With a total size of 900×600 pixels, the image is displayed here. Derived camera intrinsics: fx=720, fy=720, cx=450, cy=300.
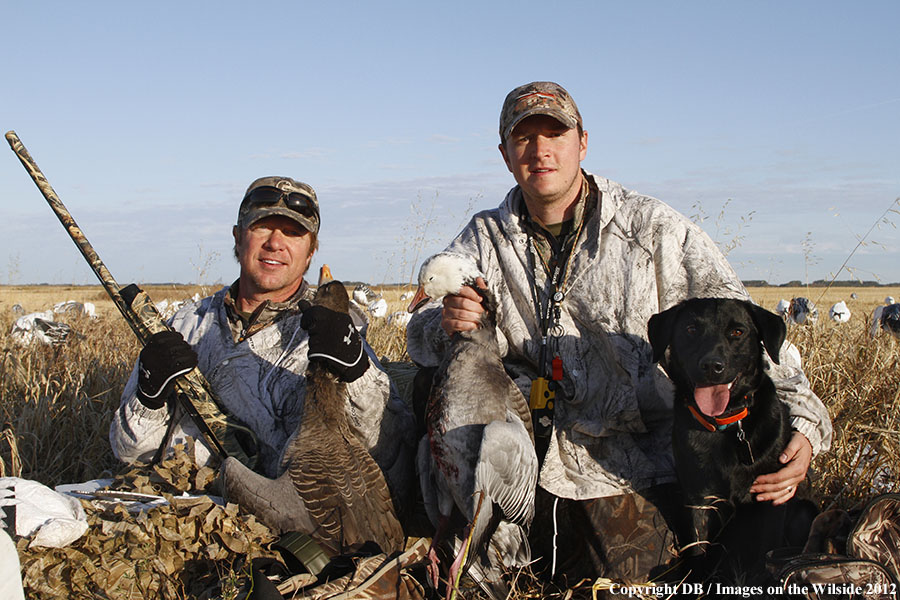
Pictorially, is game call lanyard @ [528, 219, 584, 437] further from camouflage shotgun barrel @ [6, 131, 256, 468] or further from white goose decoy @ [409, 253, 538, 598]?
camouflage shotgun barrel @ [6, 131, 256, 468]

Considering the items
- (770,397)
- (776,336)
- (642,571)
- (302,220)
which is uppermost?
(302,220)

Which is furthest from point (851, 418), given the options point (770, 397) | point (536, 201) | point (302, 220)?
point (302, 220)

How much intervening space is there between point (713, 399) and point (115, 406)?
4.54 metres

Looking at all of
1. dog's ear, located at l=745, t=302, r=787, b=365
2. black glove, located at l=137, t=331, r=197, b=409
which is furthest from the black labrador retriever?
black glove, located at l=137, t=331, r=197, b=409

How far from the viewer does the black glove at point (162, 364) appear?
12.7ft

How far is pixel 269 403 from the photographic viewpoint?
14.2 feet

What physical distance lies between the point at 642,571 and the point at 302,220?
278cm

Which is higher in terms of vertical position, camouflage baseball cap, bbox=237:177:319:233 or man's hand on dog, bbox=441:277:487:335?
camouflage baseball cap, bbox=237:177:319:233

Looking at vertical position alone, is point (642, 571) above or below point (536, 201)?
below

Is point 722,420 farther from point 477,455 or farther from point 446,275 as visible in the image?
point 446,275

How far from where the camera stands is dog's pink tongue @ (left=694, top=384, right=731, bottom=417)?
3.26 meters

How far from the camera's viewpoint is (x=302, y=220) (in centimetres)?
448

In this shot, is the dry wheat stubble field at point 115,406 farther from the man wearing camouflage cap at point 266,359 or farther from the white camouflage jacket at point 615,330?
the man wearing camouflage cap at point 266,359

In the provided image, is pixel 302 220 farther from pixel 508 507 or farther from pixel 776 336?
pixel 776 336
